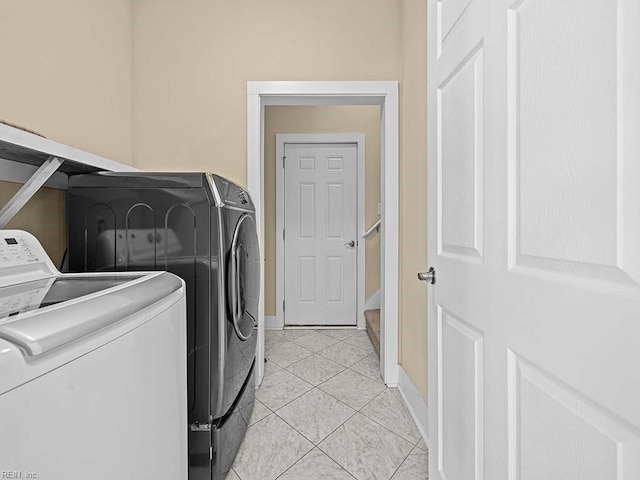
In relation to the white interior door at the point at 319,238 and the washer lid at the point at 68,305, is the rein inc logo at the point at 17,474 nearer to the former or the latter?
the washer lid at the point at 68,305

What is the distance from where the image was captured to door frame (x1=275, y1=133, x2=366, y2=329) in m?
3.72

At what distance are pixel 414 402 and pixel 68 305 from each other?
1850 mm

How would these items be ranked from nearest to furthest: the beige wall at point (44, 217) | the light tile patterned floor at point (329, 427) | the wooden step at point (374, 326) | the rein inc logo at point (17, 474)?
the rein inc logo at point (17, 474)
the beige wall at point (44, 217)
the light tile patterned floor at point (329, 427)
the wooden step at point (374, 326)

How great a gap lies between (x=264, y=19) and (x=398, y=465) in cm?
269

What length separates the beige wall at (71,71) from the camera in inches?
57.2

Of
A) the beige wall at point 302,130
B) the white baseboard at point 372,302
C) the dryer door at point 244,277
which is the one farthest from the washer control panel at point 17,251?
the white baseboard at point 372,302

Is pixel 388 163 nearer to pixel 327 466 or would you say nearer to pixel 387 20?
pixel 387 20

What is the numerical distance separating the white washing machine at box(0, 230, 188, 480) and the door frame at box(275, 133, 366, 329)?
108 inches

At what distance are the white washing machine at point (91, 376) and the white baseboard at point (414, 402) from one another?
4.05ft

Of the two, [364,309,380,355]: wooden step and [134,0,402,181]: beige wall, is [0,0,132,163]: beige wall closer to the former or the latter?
[134,0,402,181]: beige wall

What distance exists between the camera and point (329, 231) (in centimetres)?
381

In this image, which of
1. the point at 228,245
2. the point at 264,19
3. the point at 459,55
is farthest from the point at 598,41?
the point at 264,19

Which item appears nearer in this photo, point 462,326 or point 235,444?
point 462,326

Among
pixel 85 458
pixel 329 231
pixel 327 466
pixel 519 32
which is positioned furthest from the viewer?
pixel 329 231
